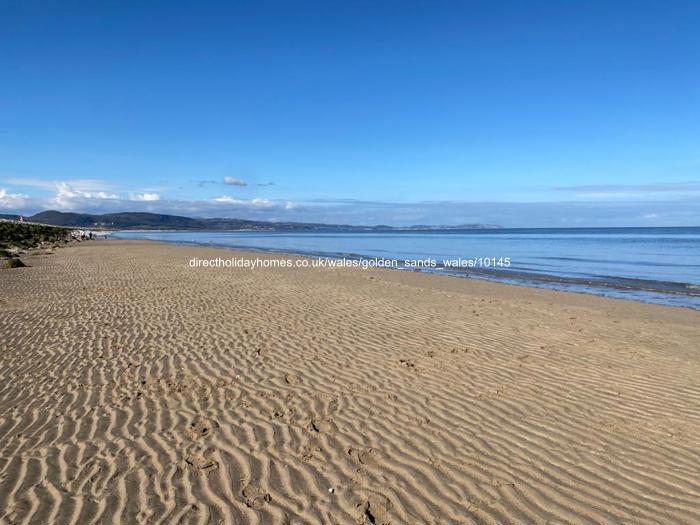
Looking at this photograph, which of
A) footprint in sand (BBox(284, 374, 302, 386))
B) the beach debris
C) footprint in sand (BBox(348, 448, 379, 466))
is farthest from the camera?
the beach debris

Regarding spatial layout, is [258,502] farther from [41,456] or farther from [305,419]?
[41,456]

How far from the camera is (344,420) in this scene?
5.45 metres

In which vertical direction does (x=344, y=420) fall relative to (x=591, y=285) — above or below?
above

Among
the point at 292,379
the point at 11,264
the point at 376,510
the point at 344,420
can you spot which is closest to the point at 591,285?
the point at 292,379

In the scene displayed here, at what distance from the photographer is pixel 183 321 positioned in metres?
10.8

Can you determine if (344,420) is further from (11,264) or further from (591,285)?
(11,264)

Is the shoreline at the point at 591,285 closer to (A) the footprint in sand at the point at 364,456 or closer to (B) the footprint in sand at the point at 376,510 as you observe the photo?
(A) the footprint in sand at the point at 364,456

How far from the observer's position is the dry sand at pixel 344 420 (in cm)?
390

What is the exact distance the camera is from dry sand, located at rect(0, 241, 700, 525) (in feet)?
12.8

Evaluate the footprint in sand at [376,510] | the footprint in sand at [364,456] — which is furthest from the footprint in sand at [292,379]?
the footprint in sand at [376,510]

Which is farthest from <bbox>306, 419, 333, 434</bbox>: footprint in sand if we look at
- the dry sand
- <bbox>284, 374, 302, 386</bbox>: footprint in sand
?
<bbox>284, 374, 302, 386</bbox>: footprint in sand

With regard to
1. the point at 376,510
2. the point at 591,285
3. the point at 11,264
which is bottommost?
the point at 591,285

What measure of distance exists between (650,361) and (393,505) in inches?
259

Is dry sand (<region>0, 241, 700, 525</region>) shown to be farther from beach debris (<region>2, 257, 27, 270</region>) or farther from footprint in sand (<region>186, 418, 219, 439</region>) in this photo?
beach debris (<region>2, 257, 27, 270</region>)
